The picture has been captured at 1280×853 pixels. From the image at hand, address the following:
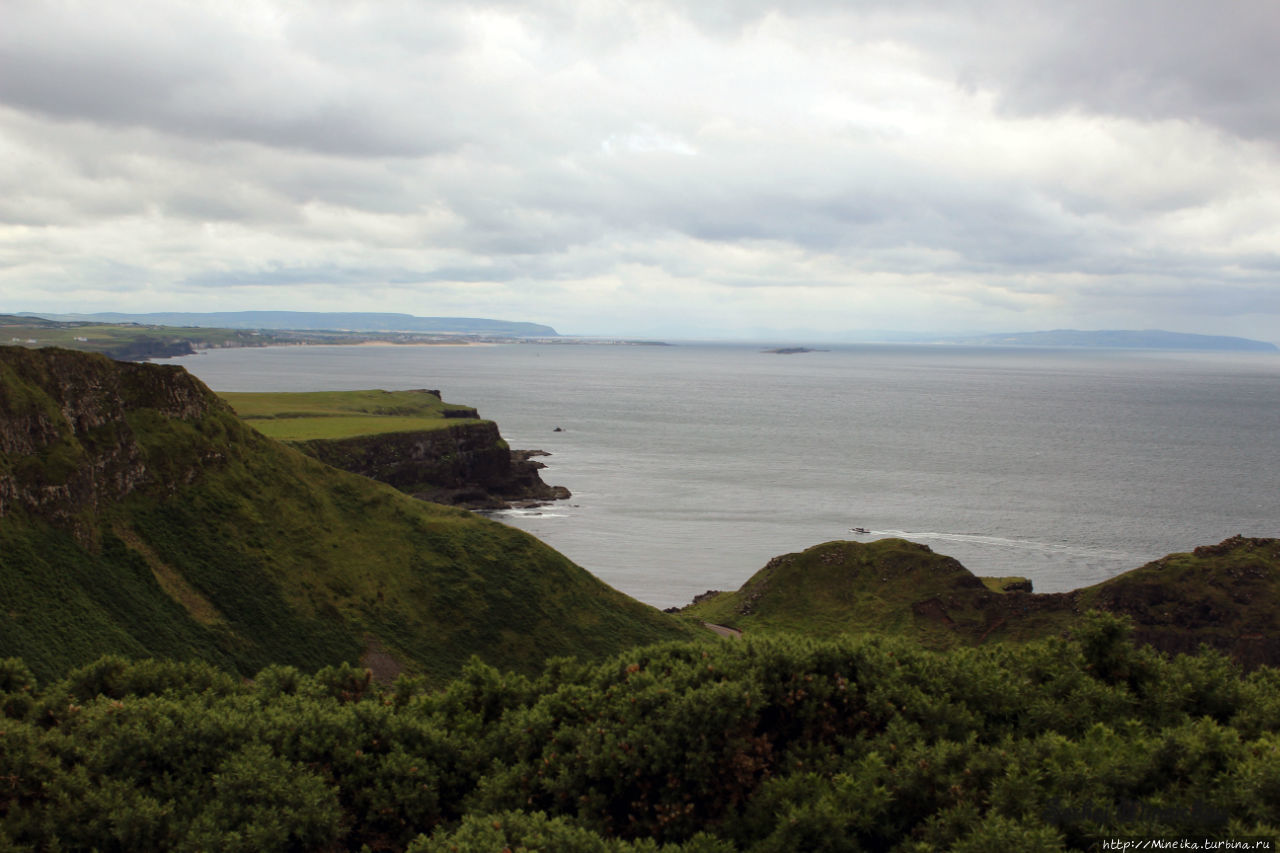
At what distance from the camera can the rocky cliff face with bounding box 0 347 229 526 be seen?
146ft

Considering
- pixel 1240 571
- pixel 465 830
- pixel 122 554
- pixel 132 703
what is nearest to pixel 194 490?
pixel 122 554

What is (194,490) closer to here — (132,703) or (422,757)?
(132,703)

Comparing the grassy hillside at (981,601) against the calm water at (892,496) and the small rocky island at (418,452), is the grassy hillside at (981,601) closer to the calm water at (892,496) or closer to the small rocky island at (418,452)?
the calm water at (892,496)

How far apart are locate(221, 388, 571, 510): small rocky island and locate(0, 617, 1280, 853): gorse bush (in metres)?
77.8

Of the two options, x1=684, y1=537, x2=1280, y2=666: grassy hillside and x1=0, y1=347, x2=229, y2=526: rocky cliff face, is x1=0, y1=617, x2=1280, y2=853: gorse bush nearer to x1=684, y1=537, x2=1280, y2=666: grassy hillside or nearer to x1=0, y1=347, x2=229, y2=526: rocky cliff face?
x1=0, y1=347, x2=229, y2=526: rocky cliff face

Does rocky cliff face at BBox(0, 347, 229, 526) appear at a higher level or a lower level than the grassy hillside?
higher

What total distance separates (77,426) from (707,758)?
4406 centimetres

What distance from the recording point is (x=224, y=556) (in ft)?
162

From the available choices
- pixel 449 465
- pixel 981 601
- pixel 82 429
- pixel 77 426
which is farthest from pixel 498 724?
pixel 449 465

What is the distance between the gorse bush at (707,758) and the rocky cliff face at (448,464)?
256ft

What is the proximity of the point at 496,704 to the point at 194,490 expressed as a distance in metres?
33.7

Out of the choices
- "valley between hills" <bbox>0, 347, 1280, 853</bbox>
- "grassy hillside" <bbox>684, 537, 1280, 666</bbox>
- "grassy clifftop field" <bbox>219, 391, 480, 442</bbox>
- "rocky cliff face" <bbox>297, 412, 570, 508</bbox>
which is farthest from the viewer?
"grassy clifftop field" <bbox>219, 391, 480, 442</bbox>

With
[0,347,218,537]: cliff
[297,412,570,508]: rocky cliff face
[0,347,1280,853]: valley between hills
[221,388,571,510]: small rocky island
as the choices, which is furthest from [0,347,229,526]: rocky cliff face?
[297,412,570,508]: rocky cliff face

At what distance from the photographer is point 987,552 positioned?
93375mm
